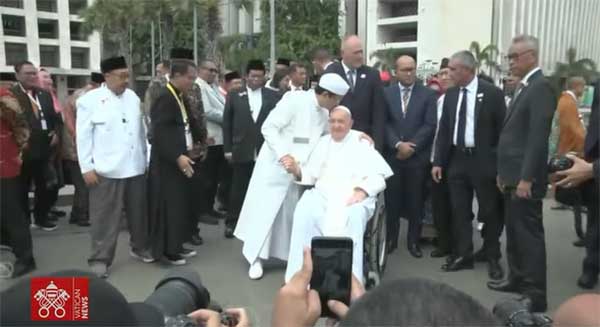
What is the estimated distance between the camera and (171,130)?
4852 mm

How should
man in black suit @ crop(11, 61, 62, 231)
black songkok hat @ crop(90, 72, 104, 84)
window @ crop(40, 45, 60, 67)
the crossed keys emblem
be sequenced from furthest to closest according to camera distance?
window @ crop(40, 45, 60, 67) → black songkok hat @ crop(90, 72, 104, 84) → man in black suit @ crop(11, 61, 62, 231) → the crossed keys emblem

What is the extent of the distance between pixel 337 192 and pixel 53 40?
46.7 meters

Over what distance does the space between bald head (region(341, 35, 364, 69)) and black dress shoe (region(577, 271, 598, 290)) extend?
2.56 meters

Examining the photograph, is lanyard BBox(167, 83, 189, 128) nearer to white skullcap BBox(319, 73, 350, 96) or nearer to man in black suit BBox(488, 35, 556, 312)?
white skullcap BBox(319, 73, 350, 96)

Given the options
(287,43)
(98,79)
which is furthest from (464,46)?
(98,79)

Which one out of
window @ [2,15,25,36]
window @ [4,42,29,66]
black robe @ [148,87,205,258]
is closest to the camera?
black robe @ [148,87,205,258]

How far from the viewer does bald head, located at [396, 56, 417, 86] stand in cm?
540

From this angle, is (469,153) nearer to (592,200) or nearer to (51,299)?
(592,200)

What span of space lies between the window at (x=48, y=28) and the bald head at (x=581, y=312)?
45.9 meters

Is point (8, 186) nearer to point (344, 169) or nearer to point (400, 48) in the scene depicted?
point (344, 169)

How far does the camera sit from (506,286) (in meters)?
4.37

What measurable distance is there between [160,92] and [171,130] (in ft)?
1.16

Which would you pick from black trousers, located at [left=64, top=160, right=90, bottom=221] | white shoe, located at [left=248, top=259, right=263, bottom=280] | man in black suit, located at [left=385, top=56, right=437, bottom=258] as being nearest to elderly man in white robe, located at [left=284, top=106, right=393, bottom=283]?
white shoe, located at [left=248, top=259, right=263, bottom=280]

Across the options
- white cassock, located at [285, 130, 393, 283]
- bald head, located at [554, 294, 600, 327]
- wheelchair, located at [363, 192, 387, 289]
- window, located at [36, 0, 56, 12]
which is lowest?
wheelchair, located at [363, 192, 387, 289]
